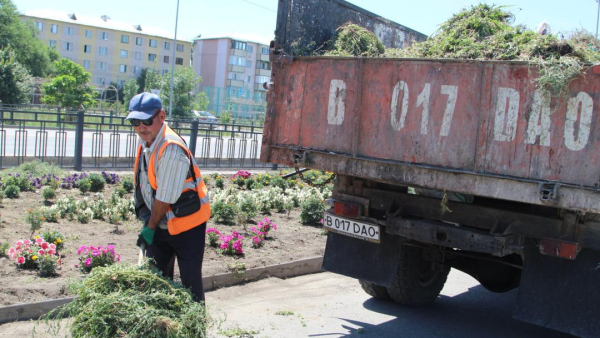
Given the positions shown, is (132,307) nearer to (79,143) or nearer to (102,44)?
(79,143)

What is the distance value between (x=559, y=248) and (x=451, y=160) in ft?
3.24

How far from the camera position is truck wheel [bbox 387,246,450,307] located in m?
5.95

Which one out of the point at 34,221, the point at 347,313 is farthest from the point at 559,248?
the point at 34,221

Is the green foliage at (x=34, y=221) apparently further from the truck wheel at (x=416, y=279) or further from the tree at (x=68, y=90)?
the tree at (x=68, y=90)

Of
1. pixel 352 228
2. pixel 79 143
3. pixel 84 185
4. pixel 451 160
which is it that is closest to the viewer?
pixel 451 160

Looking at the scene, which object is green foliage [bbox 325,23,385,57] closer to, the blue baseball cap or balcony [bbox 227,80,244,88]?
the blue baseball cap

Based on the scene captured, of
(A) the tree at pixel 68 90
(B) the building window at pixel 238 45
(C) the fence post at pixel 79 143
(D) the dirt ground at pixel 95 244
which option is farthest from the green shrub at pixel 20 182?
(B) the building window at pixel 238 45

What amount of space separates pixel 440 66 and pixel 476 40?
3.48 ft

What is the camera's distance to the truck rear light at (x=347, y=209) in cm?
540

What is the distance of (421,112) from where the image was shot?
4.62 metres

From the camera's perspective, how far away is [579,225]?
441 centimetres

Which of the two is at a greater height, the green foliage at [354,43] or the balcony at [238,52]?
the balcony at [238,52]

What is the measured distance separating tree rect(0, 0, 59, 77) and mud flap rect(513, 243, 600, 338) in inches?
2548

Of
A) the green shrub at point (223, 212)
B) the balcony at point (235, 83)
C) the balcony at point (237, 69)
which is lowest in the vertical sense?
the green shrub at point (223, 212)
